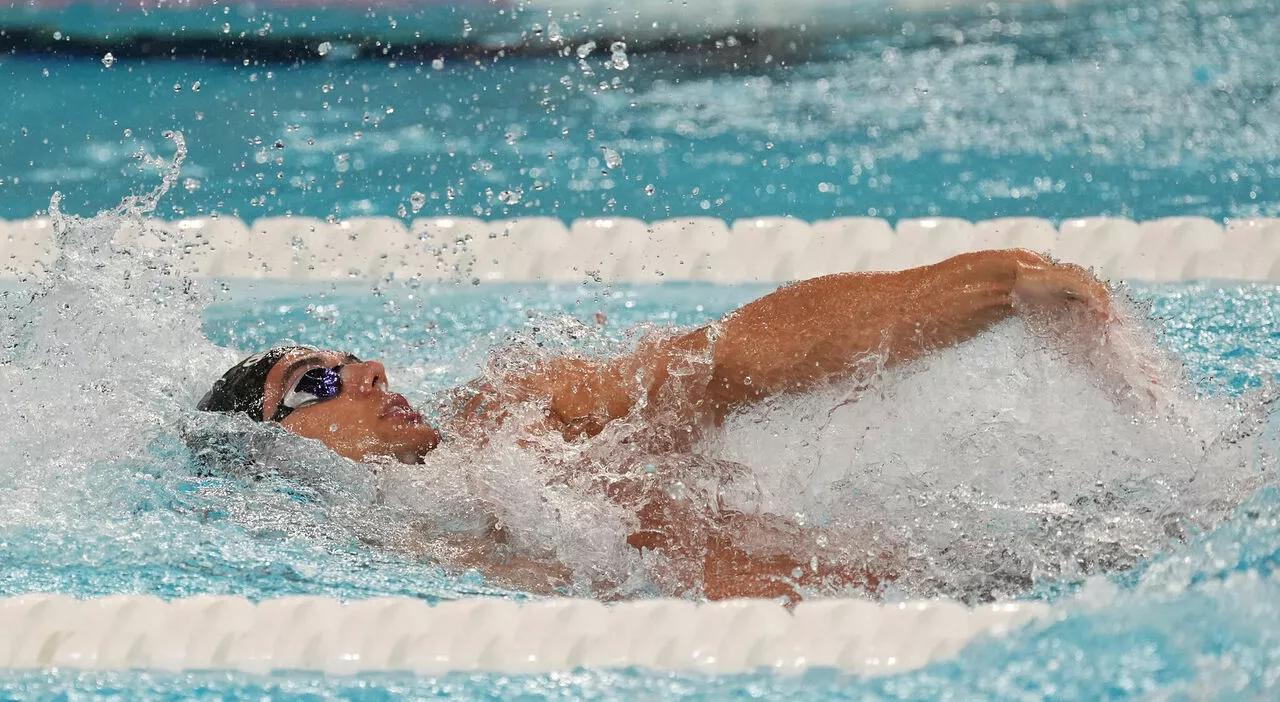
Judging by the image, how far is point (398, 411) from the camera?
78.6 inches

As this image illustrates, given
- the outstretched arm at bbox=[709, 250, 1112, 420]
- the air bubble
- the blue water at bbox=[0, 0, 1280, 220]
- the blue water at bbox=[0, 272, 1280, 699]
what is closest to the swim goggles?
the blue water at bbox=[0, 272, 1280, 699]

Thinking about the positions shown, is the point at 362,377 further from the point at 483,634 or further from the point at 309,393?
the point at 483,634

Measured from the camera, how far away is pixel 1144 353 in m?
1.69

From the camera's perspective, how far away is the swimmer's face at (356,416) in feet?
6.50

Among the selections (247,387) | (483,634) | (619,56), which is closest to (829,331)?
(483,634)

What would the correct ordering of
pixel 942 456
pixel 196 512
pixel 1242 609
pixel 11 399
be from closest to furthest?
pixel 1242 609, pixel 942 456, pixel 196 512, pixel 11 399

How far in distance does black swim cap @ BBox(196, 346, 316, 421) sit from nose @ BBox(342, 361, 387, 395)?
0.09 meters

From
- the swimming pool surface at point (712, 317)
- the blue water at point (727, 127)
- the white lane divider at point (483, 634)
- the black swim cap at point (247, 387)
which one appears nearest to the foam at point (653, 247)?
the swimming pool surface at point (712, 317)

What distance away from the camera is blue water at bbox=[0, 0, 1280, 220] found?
4.01 meters

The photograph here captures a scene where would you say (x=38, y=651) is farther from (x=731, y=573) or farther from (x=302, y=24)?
(x=302, y=24)

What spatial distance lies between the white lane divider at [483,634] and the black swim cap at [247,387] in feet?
1.15

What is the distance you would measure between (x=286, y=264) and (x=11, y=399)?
3.50ft

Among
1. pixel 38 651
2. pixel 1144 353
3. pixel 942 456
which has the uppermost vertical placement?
pixel 1144 353

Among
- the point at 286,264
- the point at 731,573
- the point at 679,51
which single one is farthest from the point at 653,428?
the point at 679,51
